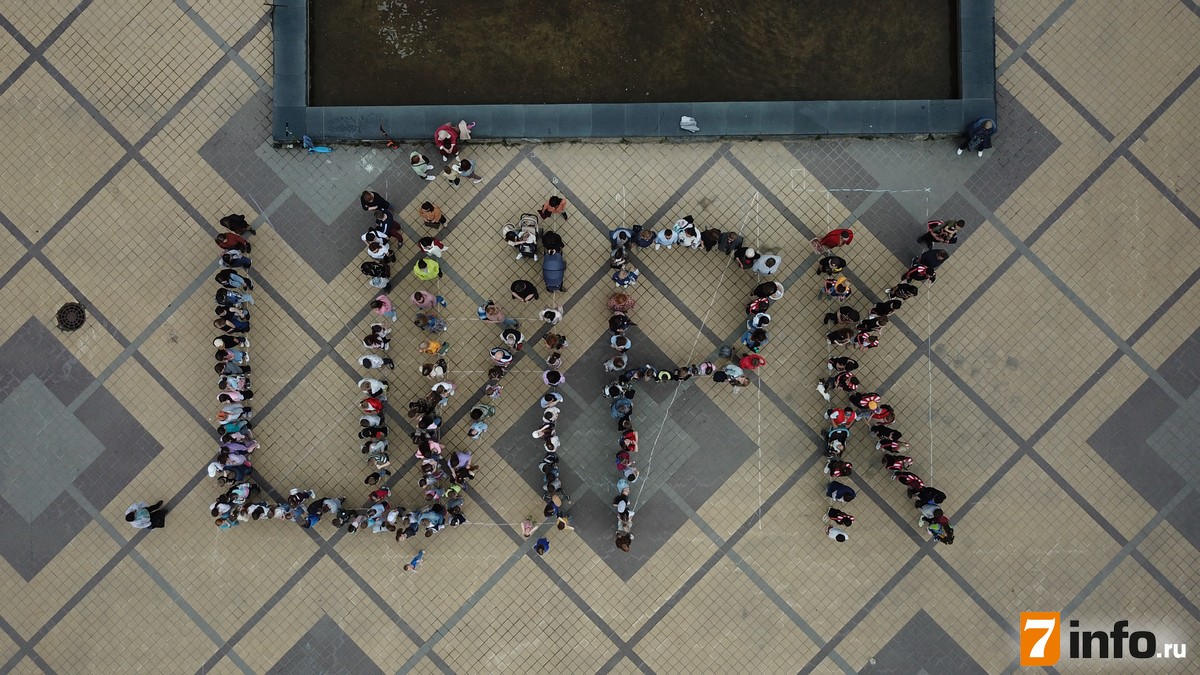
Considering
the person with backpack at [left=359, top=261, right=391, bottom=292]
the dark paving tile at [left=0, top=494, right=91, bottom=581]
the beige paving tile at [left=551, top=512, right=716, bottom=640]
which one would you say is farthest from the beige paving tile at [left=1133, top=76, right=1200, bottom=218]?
the dark paving tile at [left=0, top=494, right=91, bottom=581]

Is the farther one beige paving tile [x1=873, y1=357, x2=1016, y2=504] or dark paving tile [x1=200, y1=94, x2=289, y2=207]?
dark paving tile [x1=200, y1=94, x2=289, y2=207]

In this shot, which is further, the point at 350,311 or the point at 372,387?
the point at 350,311

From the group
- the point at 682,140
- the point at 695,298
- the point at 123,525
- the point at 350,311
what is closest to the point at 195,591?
the point at 123,525

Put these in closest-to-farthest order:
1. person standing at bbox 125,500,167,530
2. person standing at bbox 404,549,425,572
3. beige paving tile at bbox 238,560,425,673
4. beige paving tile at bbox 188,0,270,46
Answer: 1. person standing at bbox 125,500,167,530
2. person standing at bbox 404,549,425,572
3. beige paving tile at bbox 238,560,425,673
4. beige paving tile at bbox 188,0,270,46

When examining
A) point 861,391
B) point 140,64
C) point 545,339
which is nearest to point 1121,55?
point 861,391

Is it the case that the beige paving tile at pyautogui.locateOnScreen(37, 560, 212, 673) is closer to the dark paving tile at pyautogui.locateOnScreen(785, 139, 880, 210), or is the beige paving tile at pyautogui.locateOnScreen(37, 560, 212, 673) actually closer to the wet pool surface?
the wet pool surface

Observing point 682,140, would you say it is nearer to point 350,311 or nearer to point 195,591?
point 350,311

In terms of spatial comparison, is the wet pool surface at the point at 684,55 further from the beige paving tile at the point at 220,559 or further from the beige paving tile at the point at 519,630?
the beige paving tile at the point at 519,630
